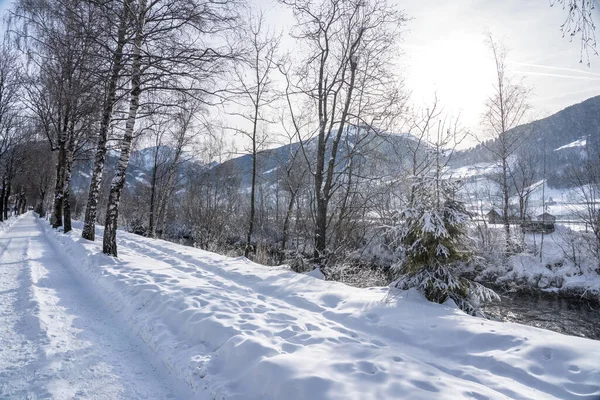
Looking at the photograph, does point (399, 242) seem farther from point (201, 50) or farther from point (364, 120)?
point (201, 50)

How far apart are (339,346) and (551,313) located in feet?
34.0

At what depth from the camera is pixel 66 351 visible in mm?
3869

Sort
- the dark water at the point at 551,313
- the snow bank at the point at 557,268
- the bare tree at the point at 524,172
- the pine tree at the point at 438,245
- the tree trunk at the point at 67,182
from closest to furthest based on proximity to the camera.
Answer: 1. the pine tree at the point at 438,245
2. the dark water at the point at 551,313
3. the snow bank at the point at 557,268
4. the tree trunk at the point at 67,182
5. the bare tree at the point at 524,172

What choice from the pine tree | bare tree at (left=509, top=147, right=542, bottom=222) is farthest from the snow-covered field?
bare tree at (left=509, top=147, right=542, bottom=222)

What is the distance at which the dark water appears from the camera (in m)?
8.93

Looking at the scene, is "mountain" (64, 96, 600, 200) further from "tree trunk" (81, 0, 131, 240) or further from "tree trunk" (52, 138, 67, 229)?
"tree trunk" (52, 138, 67, 229)

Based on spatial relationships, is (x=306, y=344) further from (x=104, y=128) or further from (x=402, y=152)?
(x=402, y=152)

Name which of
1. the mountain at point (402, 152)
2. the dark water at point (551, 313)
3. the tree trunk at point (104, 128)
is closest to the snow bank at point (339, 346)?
the mountain at point (402, 152)

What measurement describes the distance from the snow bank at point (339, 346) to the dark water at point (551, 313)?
4592mm

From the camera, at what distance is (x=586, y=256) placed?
1440cm

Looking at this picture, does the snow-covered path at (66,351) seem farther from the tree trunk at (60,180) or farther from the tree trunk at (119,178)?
the tree trunk at (60,180)

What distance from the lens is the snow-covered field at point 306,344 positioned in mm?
3002

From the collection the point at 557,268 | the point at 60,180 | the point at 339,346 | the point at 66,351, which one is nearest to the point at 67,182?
the point at 60,180

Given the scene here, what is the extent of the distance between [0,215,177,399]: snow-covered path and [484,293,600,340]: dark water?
7872 mm
